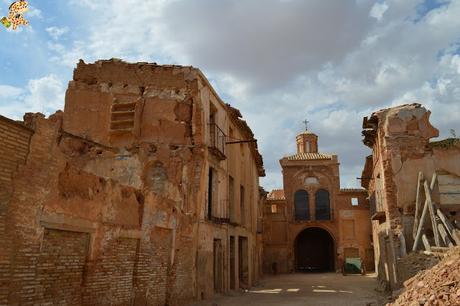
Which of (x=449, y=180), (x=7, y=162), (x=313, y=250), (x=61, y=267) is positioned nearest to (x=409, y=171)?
(x=449, y=180)

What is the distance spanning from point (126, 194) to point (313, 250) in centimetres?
3275

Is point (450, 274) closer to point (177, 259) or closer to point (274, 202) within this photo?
point (177, 259)

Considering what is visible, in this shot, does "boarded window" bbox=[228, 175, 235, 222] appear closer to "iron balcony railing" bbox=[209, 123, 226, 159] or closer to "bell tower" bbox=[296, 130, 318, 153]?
"iron balcony railing" bbox=[209, 123, 226, 159]

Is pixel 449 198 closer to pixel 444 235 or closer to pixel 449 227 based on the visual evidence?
pixel 449 227

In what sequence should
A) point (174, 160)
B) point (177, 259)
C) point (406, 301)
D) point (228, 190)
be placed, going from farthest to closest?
point (228, 190) → point (174, 160) → point (177, 259) → point (406, 301)

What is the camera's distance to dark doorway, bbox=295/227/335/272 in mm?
40031

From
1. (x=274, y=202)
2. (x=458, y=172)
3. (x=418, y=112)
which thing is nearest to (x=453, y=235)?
(x=458, y=172)

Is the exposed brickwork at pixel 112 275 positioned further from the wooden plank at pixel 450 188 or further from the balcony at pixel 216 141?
the wooden plank at pixel 450 188

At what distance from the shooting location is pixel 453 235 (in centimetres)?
1402

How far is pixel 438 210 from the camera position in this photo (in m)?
15.3

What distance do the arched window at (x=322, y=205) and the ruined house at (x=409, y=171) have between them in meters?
18.9

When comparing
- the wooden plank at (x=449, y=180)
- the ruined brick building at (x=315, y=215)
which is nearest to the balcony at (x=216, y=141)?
the wooden plank at (x=449, y=180)

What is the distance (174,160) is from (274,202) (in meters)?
23.0

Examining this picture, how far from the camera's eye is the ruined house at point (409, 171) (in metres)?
16.3
